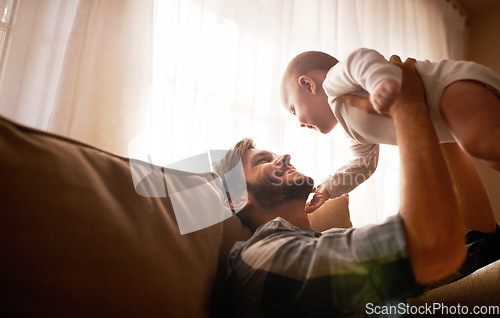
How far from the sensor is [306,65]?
4.86 feet

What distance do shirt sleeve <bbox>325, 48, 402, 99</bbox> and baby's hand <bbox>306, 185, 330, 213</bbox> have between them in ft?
1.43

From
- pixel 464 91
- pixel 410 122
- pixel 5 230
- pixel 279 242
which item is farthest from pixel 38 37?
pixel 464 91

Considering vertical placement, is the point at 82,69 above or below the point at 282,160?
above

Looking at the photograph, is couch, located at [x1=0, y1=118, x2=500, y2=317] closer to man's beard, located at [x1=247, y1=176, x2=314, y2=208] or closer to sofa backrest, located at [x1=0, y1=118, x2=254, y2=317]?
sofa backrest, located at [x1=0, y1=118, x2=254, y2=317]

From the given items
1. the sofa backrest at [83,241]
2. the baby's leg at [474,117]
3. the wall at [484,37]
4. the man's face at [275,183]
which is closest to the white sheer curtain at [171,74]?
the man's face at [275,183]

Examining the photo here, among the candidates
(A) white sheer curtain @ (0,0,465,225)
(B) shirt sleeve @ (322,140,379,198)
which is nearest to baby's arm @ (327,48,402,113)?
(B) shirt sleeve @ (322,140,379,198)

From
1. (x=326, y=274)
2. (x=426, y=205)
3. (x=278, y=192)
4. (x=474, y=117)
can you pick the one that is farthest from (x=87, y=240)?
(x=474, y=117)

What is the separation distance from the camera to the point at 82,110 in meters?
1.25

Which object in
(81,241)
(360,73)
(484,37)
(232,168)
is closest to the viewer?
(81,241)

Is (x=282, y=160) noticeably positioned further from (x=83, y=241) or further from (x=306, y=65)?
(x=83, y=241)

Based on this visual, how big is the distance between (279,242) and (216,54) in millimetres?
1143

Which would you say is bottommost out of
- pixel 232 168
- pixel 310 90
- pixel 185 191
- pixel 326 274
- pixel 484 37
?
pixel 326 274

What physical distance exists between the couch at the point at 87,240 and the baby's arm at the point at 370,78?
1.60 feet

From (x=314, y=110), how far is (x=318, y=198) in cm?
35
